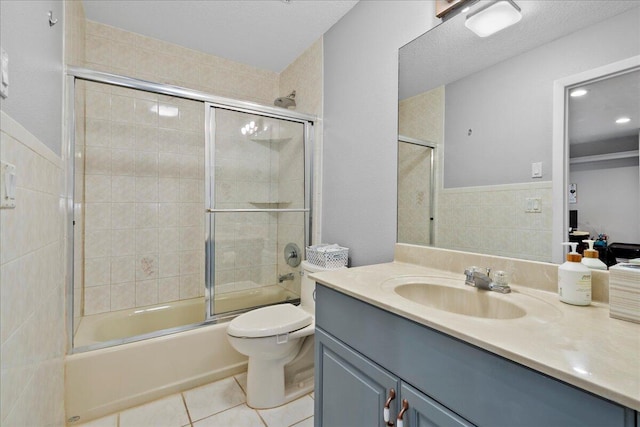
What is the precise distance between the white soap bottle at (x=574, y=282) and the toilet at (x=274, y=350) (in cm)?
121

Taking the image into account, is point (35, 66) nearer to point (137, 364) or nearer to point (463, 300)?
point (137, 364)

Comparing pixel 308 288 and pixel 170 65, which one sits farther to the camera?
pixel 170 65

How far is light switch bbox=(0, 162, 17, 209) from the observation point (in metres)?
0.63

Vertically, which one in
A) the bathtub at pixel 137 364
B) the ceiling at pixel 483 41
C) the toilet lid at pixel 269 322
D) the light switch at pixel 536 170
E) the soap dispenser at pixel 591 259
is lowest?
the bathtub at pixel 137 364

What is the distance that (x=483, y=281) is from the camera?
1.03 m

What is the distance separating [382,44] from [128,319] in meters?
2.57

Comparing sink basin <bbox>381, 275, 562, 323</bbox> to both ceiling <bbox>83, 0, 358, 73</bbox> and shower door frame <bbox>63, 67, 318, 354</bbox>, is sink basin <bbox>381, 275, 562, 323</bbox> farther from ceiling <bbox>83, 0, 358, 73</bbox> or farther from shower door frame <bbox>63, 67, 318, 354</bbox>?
ceiling <bbox>83, 0, 358, 73</bbox>

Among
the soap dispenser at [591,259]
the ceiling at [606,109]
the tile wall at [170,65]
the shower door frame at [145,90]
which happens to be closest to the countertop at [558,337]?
the soap dispenser at [591,259]

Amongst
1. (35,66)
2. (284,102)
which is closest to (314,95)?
(284,102)

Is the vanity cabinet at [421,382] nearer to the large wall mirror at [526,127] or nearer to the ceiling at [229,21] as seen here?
the large wall mirror at [526,127]

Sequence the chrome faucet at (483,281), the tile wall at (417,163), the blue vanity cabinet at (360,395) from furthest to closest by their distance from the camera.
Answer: the tile wall at (417,163) → the chrome faucet at (483,281) → the blue vanity cabinet at (360,395)

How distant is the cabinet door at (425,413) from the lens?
26.9 inches

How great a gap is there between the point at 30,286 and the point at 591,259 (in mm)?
1720

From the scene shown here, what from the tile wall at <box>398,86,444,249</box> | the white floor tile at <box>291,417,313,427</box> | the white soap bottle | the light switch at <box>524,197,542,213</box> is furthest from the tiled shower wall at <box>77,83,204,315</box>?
the white soap bottle
